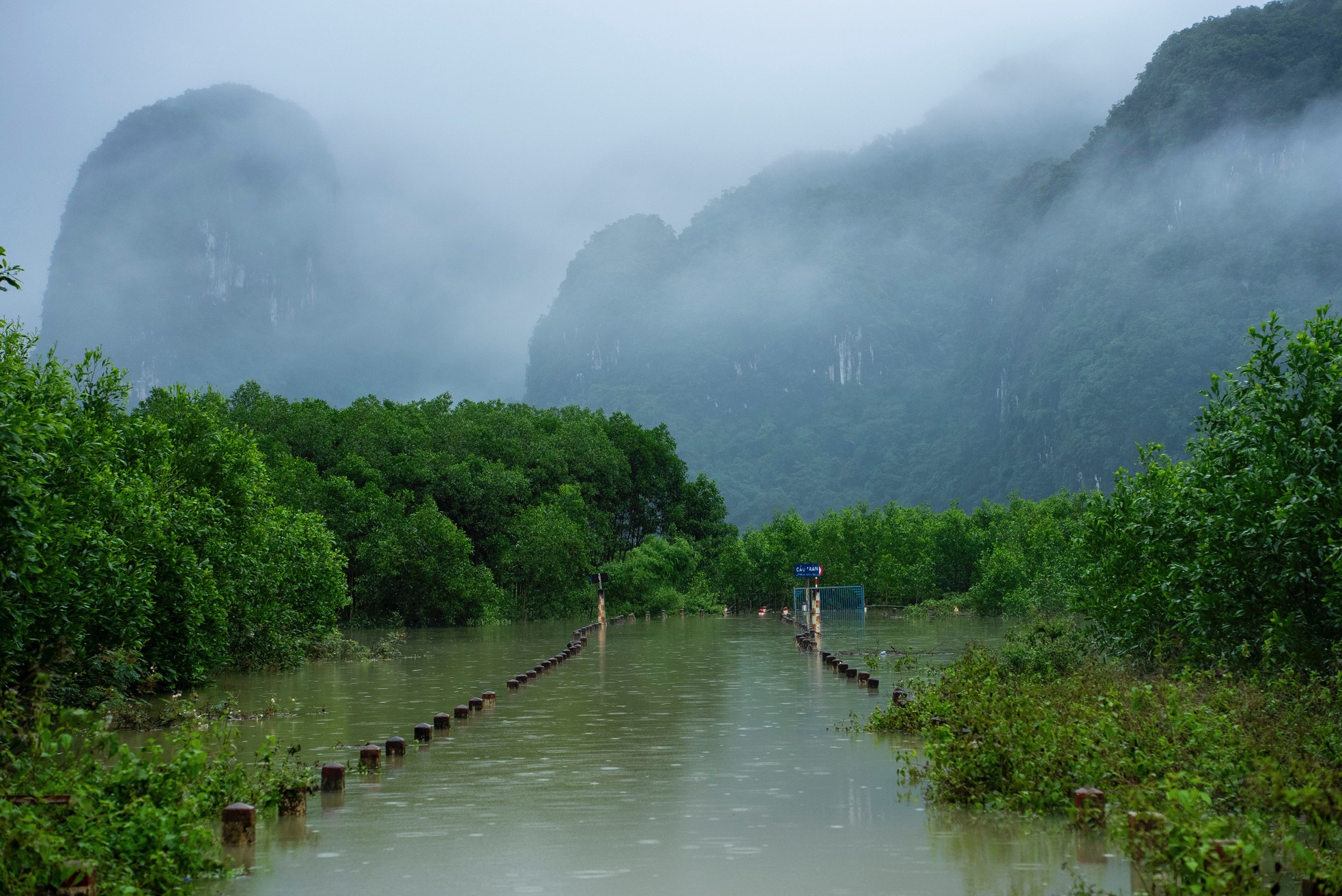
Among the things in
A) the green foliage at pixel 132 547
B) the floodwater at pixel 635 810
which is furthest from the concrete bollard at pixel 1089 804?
the green foliage at pixel 132 547

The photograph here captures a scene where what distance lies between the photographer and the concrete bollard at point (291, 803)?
10.2m

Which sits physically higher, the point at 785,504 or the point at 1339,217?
the point at 1339,217

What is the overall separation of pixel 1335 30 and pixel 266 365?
129m

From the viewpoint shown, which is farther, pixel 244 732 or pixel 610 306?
pixel 610 306

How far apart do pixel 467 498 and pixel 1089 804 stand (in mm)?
47912

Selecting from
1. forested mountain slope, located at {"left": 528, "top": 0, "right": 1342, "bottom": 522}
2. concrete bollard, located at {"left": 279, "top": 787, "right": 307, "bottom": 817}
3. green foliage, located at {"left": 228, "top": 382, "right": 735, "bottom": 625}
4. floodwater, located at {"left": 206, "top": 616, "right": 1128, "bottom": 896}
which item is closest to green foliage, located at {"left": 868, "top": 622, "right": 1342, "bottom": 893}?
floodwater, located at {"left": 206, "top": 616, "right": 1128, "bottom": 896}

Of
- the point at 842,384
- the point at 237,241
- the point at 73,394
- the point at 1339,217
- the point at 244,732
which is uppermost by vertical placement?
the point at 237,241

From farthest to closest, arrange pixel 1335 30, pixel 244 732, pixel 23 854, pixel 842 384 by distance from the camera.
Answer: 1. pixel 842 384
2. pixel 1335 30
3. pixel 244 732
4. pixel 23 854

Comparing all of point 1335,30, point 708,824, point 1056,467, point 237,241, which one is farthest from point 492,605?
point 237,241

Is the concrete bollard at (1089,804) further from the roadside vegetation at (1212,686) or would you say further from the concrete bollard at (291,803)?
the concrete bollard at (291,803)

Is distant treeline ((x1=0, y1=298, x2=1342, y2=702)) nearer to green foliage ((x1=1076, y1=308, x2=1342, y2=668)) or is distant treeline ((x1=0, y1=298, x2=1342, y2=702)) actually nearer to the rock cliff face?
green foliage ((x1=1076, y1=308, x2=1342, y2=668))

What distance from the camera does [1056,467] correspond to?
107500mm

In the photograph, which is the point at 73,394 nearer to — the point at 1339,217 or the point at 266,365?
the point at 1339,217

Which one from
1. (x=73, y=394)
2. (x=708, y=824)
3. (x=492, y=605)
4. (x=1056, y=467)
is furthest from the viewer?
(x=1056, y=467)
